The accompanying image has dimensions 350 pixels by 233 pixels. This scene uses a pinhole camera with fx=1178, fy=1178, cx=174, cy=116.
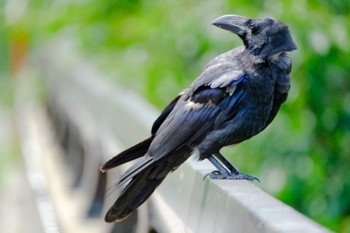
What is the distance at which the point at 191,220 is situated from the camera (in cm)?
582

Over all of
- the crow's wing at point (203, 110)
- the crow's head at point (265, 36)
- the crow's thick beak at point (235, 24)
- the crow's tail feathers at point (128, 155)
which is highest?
the crow's thick beak at point (235, 24)

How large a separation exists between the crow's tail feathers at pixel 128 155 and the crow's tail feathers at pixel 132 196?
0.20m

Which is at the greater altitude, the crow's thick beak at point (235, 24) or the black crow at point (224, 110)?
the crow's thick beak at point (235, 24)

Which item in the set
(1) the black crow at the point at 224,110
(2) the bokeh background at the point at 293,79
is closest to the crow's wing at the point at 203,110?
(1) the black crow at the point at 224,110

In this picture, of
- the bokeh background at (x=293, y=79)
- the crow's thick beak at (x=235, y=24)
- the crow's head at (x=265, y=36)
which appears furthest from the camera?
the bokeh background at (x=293, y=79)

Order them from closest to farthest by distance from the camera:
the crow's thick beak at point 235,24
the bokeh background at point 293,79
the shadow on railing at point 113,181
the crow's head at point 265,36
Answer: the shadow on railing at point 113,181 → the crow's head at point 265,36 → the crow's thick beak at point 235,24 → the bokeh background at point 293,79

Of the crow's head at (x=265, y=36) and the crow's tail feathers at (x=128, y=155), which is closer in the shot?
the crow's head at (x=265, y=36)

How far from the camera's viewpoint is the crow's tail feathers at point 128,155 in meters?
6.60

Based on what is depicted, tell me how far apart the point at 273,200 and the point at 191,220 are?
2.87 feet

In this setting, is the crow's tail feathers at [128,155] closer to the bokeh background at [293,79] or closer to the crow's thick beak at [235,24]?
the crow's thick beak at [235,24]

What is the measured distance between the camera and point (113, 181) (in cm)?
836

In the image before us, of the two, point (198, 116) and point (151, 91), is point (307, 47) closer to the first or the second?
point (151, 91)

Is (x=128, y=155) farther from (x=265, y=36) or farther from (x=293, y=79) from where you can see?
(x=293, y=79)

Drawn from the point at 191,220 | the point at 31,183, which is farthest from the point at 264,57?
the point at 31,183
